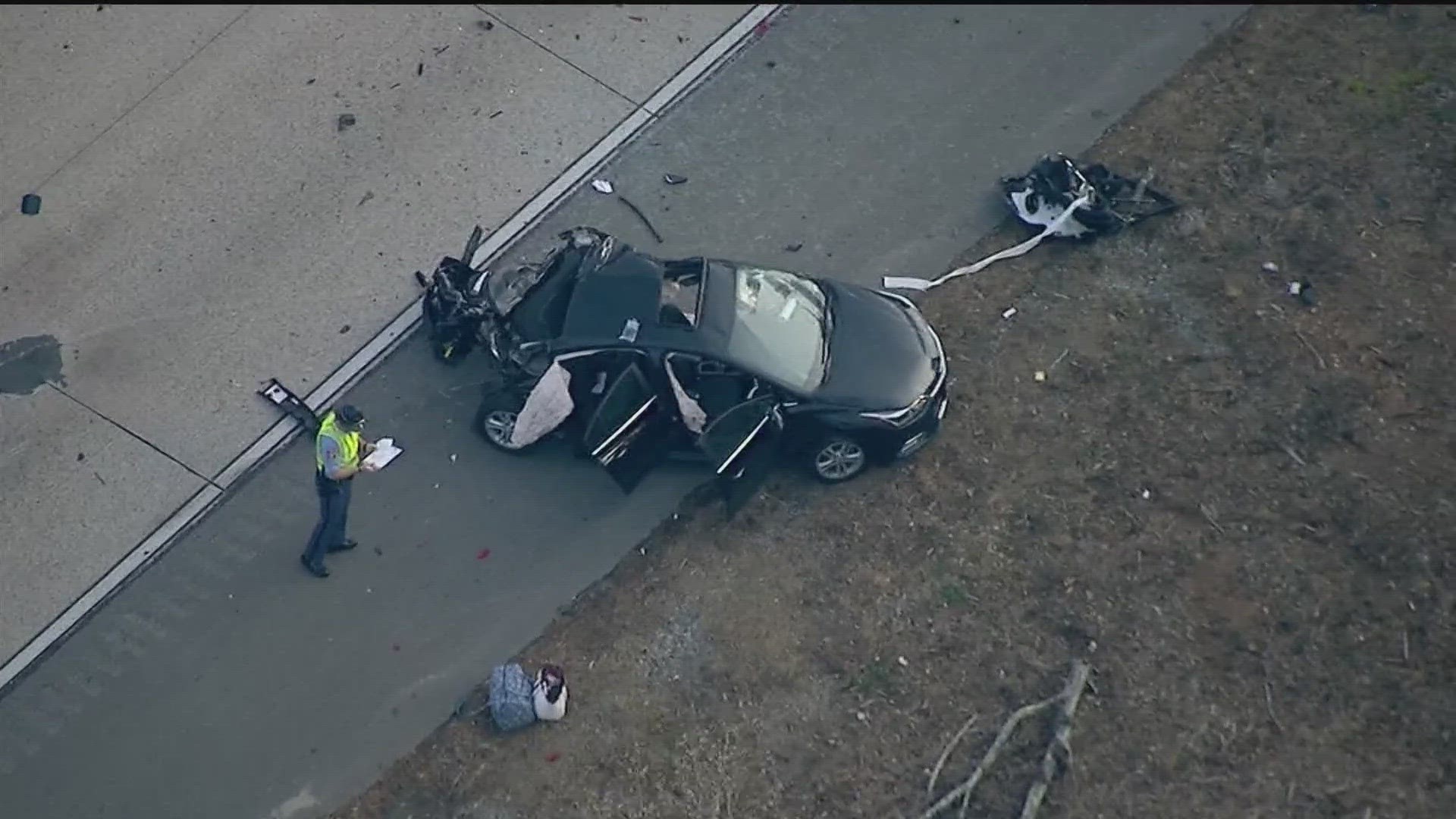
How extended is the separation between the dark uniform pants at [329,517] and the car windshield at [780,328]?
3.24m

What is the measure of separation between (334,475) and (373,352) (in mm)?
2008

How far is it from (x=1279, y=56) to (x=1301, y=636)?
654 centimetres

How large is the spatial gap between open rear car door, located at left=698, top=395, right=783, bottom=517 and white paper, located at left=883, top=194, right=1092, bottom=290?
7.98 ft

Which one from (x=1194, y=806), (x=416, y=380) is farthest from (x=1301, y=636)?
(x=416, y=380)

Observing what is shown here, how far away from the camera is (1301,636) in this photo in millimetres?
10688

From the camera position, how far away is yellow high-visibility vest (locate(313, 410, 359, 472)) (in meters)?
10.6

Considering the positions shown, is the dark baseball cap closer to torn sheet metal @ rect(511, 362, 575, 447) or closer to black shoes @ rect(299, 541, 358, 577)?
black shoes @ rect(299, 541, 358, 577)

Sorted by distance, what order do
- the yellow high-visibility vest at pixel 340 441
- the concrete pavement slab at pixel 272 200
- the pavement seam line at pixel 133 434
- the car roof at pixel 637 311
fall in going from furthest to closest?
the concrete pavement slab at pixel 272 200 < the pavement seam line at pixel 133 434 < the car roof at pixel 637 311 < the yellow high-visibility vest at pixel 340 441

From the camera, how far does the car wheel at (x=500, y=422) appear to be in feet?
37.9

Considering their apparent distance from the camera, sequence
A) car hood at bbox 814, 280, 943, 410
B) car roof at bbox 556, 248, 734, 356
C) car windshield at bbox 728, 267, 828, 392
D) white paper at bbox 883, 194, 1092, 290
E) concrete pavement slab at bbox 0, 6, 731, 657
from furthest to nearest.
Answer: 1. white paper at bbox 883, 194, 1092, 290
2. concrete pavement slab at bbox 0, 6, 731, 657
3. car hood at bbox 814, 280, 943, 410
4. car windshield at bbox 728, 267, 828, 392
5. car roof at bbox 556, 248, 734, 356

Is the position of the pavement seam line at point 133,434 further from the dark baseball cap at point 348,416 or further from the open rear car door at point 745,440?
the open rear car door at point 745,440

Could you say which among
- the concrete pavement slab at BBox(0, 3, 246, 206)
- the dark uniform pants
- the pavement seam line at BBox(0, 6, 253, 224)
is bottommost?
the dark uniform pants

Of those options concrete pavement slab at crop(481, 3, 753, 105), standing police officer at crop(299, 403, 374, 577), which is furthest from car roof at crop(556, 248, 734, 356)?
concrete pavement slab at crop(481, 3, 753, 105)

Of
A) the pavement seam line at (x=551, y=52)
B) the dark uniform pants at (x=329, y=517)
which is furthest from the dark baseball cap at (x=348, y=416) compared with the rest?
the pavement seam line at (x=551, y=52)
